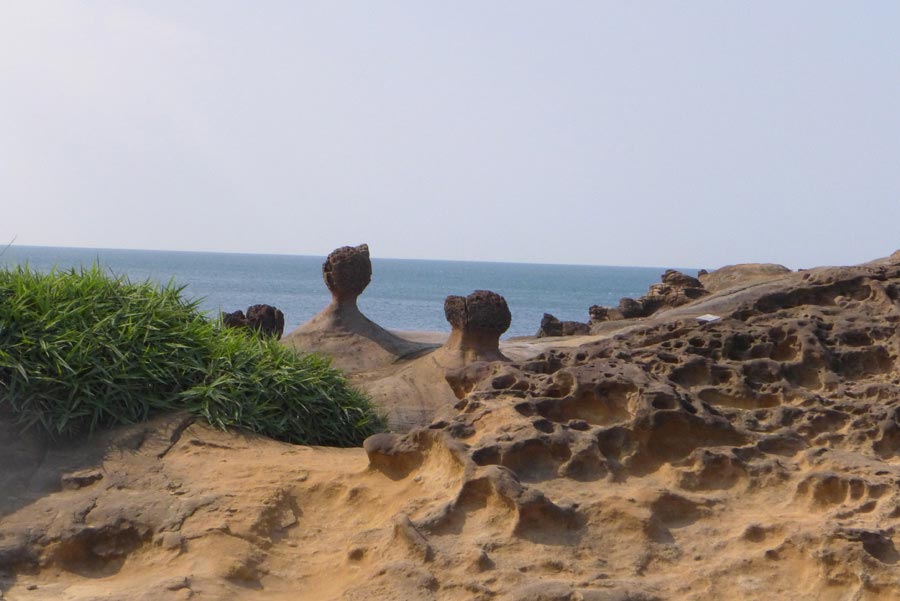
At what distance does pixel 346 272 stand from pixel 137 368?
24.9 ft

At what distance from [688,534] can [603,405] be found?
2.37ft

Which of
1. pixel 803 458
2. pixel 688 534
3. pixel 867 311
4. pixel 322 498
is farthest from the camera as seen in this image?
pixel 867 311

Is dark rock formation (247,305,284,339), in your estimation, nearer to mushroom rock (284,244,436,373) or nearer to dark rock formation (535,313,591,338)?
mushroom rock (284,244,436,373)

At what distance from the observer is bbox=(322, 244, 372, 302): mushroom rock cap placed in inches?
495

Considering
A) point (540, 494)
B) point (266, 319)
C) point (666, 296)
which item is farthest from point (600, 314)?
point (540, 494)

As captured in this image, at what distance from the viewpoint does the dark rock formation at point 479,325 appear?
1111 cm

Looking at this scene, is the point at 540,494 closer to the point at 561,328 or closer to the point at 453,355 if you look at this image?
the point at 453,355

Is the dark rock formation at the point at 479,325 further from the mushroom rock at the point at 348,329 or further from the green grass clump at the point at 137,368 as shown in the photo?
the green grass clump at the point at 137,368

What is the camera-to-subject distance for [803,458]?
13.1 feet

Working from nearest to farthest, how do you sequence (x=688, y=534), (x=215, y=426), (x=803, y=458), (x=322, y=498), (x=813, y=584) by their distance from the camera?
(x=813, y=584) → (x=688, y=534) → (x=803, y=458) → (x=322, y=498) → (x=215, y=426)

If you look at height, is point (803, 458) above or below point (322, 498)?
above

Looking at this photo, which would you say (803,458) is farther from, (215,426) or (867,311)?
(215,426)

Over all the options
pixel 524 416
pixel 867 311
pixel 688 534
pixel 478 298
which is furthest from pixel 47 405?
pixel 478 298

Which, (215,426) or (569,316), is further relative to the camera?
(569,316)
